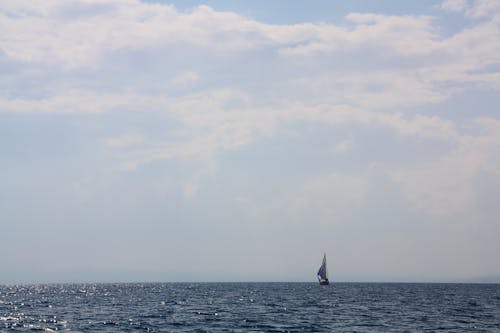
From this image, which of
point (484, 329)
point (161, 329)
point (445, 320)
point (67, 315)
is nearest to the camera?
point (161, 329)

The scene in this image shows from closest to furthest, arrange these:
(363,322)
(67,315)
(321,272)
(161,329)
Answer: (161,329), (363,322), (67,315), (321,272)

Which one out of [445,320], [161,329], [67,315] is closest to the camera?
[161,329]

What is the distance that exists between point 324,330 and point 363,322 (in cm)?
1017

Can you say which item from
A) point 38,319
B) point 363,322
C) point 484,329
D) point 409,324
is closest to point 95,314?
point 38,319

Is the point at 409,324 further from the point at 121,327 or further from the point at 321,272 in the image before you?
the point at 321,272

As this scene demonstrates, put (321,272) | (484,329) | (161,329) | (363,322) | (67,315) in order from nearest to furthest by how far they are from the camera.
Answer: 1. (161,329)
2. (484,329)
3. (363,322)
4. (67,315)
5. (321,272)

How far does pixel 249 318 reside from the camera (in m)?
66.6

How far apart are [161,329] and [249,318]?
565 inches

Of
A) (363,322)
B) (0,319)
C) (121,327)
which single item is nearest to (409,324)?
(363,322)

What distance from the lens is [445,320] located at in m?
67.9

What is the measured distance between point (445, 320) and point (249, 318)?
20988 millimetres

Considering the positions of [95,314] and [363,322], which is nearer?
[363,322]

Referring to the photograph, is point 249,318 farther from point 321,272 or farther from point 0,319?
point 321,272

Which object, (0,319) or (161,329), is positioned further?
(0,319)
